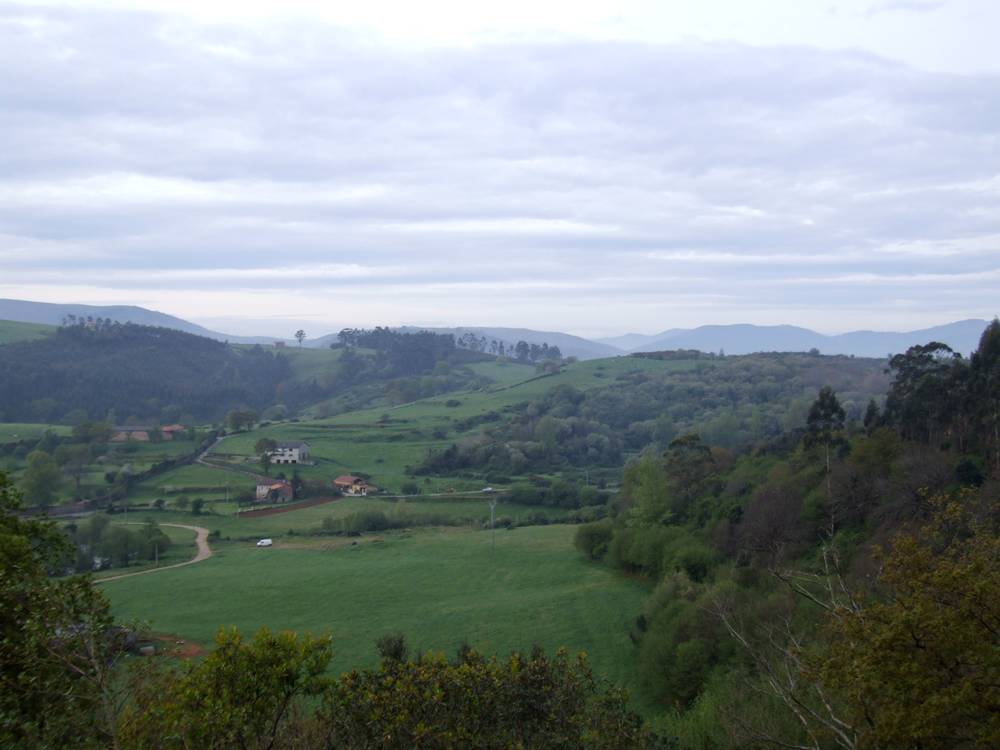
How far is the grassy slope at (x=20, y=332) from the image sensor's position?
13875 cm

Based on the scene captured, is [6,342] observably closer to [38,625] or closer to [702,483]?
[702,483]

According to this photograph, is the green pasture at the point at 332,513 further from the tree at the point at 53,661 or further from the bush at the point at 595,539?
the tree at the point at 53,661

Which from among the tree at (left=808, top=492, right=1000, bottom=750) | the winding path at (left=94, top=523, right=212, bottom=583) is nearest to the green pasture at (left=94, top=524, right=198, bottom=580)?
the winding path at (left=94, top=523, right=212, bottom=583)

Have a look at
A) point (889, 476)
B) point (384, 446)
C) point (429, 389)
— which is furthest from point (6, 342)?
point (889, 476)

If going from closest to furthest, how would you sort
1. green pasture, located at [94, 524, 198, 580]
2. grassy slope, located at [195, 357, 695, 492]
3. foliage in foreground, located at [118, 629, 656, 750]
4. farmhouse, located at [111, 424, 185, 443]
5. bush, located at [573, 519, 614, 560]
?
1. foliage in foreground, located at [118, 629, 656, 750]
2. bush, located at [573, 519, 614, 560]
3. green pasture, located at [94, 524, 198, 580]
4. grassy slope, located at [195, 357, 695, 492]
5. farmhouse, located at [111, 424, 185, 443]

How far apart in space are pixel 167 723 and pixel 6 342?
149282 millimetres

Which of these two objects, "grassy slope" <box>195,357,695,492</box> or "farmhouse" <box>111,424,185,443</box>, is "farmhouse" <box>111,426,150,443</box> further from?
"grassy slope" <box>195,357,695,492</box>

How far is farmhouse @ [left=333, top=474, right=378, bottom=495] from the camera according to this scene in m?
71.0

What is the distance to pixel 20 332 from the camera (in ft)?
477

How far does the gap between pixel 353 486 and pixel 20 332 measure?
10563 centimetres

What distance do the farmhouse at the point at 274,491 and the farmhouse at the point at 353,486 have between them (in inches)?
167

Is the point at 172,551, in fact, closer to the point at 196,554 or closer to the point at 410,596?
the point at 196,554

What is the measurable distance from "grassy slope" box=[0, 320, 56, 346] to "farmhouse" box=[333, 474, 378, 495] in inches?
3600

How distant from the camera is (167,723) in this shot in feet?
29.4
